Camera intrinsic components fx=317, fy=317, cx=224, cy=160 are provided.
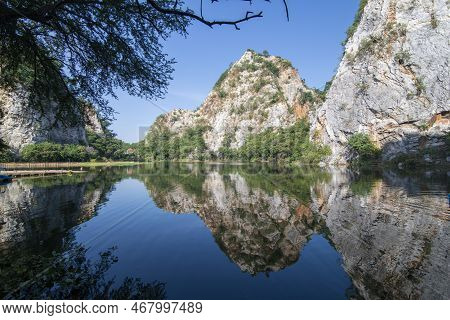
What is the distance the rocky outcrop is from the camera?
25.7ft

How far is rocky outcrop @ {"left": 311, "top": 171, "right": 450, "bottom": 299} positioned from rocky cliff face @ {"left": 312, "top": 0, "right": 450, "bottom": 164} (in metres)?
60.2

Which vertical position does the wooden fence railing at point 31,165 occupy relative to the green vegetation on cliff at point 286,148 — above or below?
below

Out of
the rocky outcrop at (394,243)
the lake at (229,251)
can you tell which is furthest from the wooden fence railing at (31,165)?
the rocky outcrop at (394,243)

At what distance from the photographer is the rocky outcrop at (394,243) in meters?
7.84

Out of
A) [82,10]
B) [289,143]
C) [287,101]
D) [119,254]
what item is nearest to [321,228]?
[119,254]

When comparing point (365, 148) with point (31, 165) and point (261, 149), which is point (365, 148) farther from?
point (31, 165)

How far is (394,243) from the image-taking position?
37.2 ft

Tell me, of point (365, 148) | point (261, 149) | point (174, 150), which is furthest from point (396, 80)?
point (174, 150)

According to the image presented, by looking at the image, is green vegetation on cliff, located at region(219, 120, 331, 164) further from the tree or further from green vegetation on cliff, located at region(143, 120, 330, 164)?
the tree

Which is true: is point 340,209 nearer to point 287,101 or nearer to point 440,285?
point 440,285

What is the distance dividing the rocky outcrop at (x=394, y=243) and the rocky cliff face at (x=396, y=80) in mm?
60154

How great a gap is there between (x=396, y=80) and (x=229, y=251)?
83087 millimetres

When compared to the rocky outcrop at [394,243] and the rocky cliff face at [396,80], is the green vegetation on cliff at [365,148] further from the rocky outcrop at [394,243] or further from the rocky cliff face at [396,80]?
the rocky outcrop at [394,243]

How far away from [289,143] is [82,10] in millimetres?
118299
